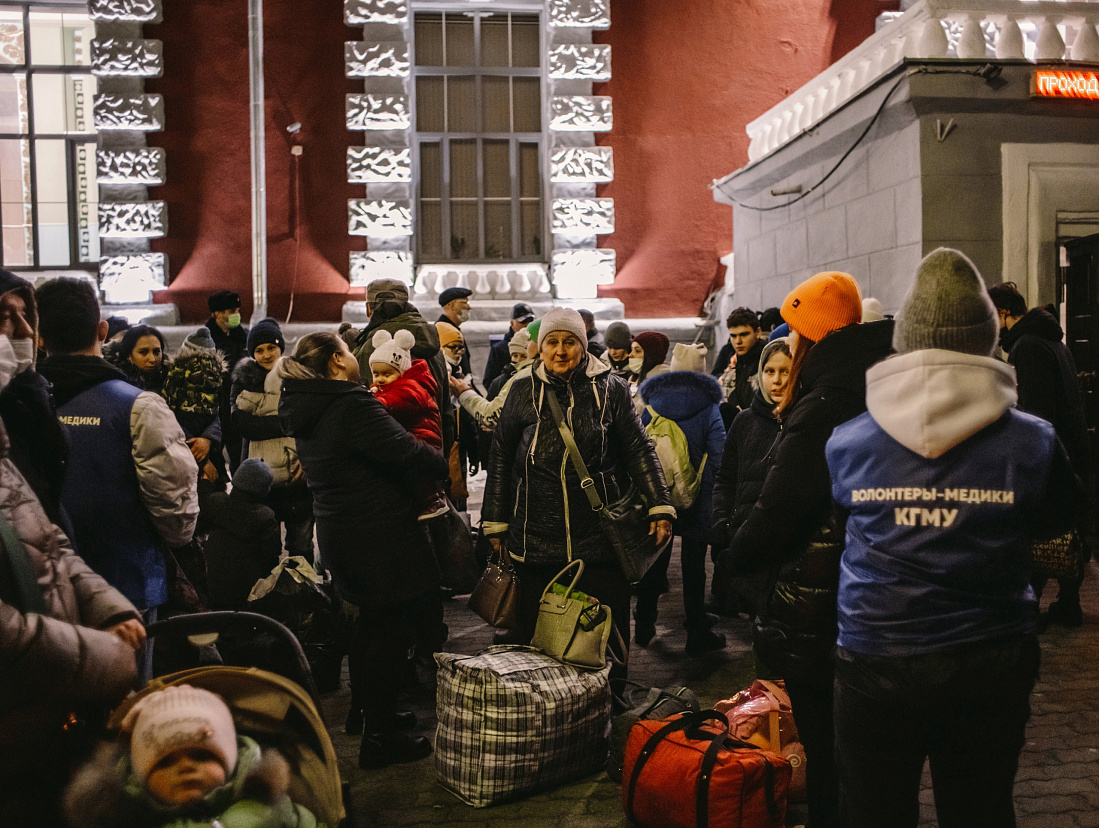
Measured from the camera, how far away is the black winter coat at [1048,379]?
580 cm

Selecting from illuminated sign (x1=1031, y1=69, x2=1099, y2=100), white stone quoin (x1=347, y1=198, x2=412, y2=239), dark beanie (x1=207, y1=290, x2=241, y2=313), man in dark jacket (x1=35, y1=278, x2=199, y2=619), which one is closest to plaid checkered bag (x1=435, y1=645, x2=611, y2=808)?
man in dark jacket (x1=35, y1=278, x2=199, y2=619)

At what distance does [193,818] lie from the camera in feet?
6.33

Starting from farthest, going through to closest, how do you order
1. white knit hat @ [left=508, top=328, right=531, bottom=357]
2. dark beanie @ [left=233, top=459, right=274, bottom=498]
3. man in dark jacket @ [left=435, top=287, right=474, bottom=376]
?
white knit hat @ [left=508, top=328, right=531, bottom=357]
man in dark jacket @ [left=435, top=287, right=474, bottom=376]
dark beanie @ [left=233, top=459, right=274, bottom=498]

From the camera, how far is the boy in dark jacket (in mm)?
4910

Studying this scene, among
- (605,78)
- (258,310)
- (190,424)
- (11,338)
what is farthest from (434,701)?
(605,78)

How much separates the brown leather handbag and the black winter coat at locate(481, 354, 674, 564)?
4.6 inches

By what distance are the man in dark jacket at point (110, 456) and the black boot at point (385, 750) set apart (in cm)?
109

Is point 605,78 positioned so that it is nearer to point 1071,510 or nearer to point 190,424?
point 190,424

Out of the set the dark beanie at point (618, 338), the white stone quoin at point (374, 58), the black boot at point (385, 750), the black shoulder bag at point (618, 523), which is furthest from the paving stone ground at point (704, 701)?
the white stone quoin at point (374, 58)

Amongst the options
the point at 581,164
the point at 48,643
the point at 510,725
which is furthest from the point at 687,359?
the point at 581,164

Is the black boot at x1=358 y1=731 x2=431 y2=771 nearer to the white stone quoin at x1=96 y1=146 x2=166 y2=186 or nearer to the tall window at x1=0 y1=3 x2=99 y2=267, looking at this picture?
the white stone quoin at x1=96 y1=146 x2=166 y2=186

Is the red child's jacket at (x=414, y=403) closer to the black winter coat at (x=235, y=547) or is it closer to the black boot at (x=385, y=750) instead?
the black winter coat at (x=235, y=547)

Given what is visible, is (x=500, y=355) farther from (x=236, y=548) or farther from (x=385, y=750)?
(x=385, y=750)

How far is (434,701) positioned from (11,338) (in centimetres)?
320
